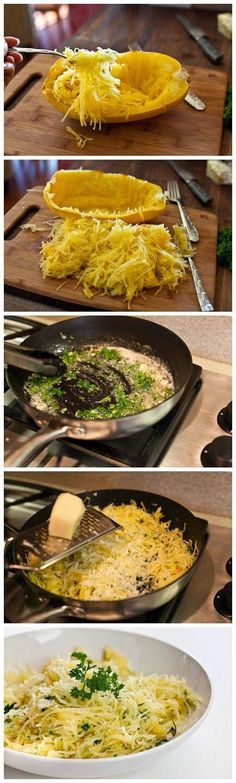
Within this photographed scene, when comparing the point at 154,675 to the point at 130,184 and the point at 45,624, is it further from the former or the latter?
the point at 130,184

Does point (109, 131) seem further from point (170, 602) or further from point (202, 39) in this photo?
point (170, 602)

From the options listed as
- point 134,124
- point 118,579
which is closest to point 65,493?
point 118,579

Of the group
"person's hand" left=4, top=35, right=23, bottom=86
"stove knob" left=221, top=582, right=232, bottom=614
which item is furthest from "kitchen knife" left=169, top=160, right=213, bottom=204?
"stove knob" left=221, top=582, right=232, bottom=614

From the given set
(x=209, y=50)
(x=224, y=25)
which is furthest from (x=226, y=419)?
(x=224, y=25)

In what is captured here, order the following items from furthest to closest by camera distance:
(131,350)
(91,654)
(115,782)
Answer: (91,654), (131,350), (115,782)

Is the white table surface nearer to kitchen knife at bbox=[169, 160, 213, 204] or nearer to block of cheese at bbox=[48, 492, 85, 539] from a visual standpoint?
block of cheese at bbox=[48, 492, 85, 539]

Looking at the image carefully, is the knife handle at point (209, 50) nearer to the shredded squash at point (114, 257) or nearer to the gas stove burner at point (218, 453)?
the shredded squash at point (114, 257)
